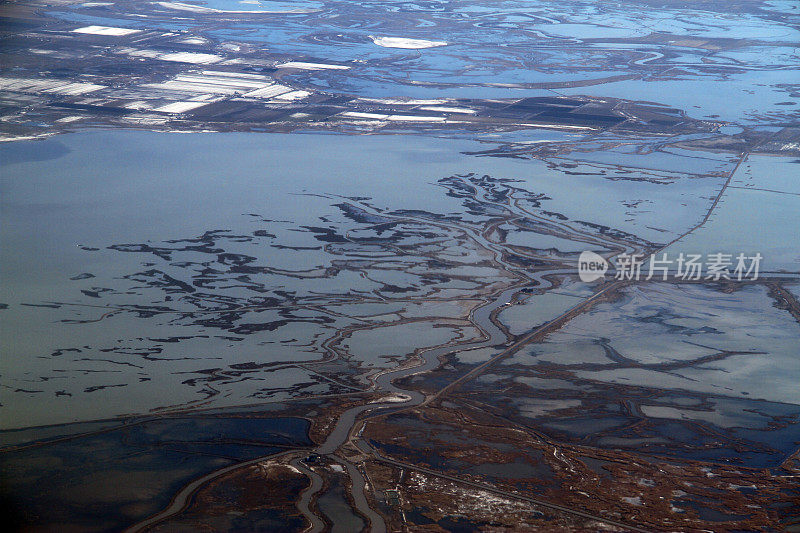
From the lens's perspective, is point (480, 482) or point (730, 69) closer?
point (480, 482)

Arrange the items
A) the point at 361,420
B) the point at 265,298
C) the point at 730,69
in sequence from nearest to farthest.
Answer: the point at 361,420, the point at 265,298, the point at 730,69

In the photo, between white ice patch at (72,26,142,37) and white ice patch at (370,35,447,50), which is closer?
white ice patch at (72,26,142,37)

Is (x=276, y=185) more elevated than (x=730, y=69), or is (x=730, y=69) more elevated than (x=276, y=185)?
(x=730, y=69)

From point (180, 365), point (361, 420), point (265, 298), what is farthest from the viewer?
point (265, 298)

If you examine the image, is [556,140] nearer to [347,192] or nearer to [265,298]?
[347,192]

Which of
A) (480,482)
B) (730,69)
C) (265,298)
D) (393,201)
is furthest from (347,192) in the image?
(730,69)

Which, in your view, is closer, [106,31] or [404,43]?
[106,31]

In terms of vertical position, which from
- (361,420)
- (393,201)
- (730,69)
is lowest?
(361,420)

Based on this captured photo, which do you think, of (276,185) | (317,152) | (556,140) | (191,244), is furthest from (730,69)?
(191,244)

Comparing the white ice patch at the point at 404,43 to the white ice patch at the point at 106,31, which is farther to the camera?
the white ice patch at the point at 404,43

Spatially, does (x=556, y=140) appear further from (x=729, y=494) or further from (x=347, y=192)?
(x=729, y=494)
